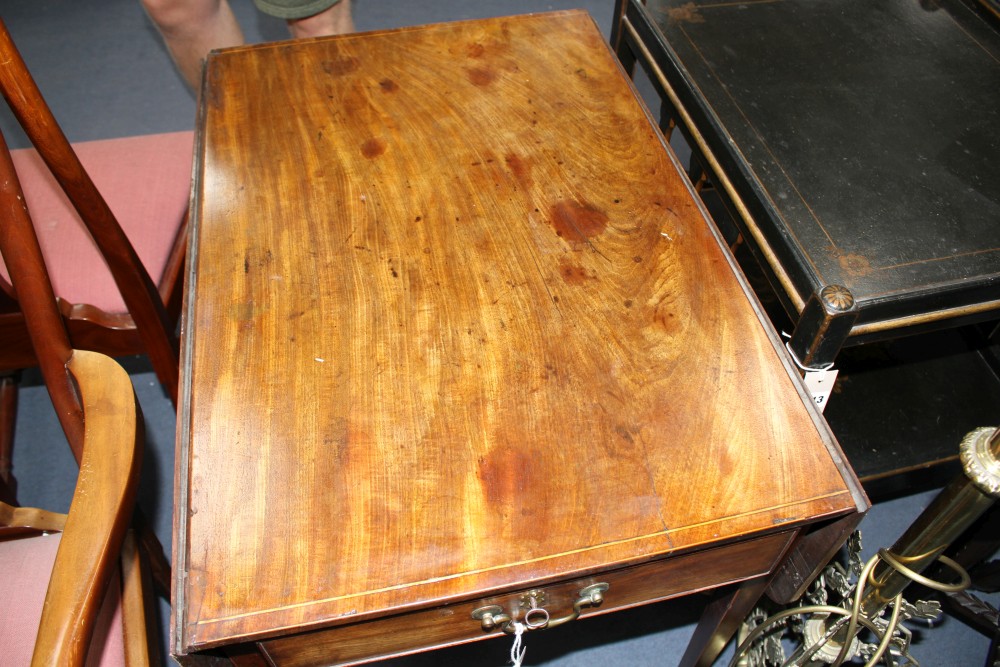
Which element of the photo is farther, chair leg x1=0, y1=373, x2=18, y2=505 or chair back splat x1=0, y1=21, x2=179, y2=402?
chair leg x1=0, y1=373, x2=18, y2=505

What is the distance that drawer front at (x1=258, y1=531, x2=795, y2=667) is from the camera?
761 mm

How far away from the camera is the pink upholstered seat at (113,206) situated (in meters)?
1.21

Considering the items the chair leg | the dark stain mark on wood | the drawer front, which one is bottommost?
the chair leg

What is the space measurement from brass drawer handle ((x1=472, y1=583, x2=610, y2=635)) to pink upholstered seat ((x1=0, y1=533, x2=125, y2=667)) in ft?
1.40

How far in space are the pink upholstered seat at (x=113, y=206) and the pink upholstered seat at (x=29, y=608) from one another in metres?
0.41

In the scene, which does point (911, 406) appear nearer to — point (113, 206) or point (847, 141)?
point (847, 141)

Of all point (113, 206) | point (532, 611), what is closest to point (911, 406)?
point (532, 611)

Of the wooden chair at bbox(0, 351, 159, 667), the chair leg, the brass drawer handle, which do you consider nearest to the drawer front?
the brass drawer handle

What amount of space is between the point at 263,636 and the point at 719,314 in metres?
0.59

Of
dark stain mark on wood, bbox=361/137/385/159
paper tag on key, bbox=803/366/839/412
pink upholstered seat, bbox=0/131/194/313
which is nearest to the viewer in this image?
paper tag on key, bbox=803/366/839/412

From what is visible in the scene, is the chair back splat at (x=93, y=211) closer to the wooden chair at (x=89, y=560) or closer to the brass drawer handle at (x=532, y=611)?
the wooden chair at (x=89, y=560)

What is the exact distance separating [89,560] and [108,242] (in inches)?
21.0

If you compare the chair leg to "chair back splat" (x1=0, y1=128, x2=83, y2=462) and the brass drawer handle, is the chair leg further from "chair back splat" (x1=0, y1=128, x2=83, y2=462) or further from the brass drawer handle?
the brass drawer handle

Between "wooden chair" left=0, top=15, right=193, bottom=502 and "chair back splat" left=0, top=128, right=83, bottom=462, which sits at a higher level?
"chair back splat" left=0, top=128, right=83, bottom=462
